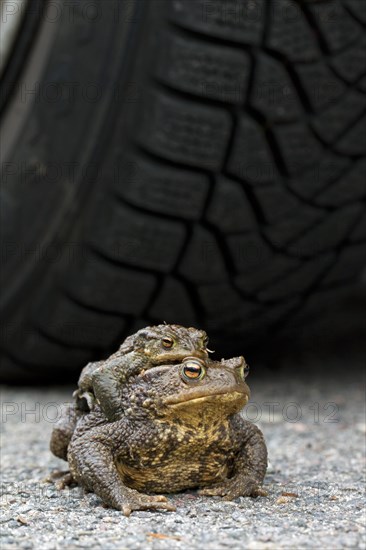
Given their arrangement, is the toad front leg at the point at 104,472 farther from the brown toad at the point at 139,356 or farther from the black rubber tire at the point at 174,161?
the black rubber tire at the point at 174,161

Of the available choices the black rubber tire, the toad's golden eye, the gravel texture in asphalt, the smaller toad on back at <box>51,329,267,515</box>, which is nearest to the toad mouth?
the smaller toad on back at <box>51,329,267,515</box>

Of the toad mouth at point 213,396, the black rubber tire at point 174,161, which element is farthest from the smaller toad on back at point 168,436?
the black rubber tire at point 174,161

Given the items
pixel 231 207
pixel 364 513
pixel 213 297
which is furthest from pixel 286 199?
pixel 364 513

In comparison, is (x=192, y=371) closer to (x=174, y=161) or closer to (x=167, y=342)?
(x=167, y=342)

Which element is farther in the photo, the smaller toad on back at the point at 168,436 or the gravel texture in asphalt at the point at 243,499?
the smaller toad on back at the point at 168,436

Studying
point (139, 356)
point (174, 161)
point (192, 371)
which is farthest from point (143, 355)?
point (174, 161)
